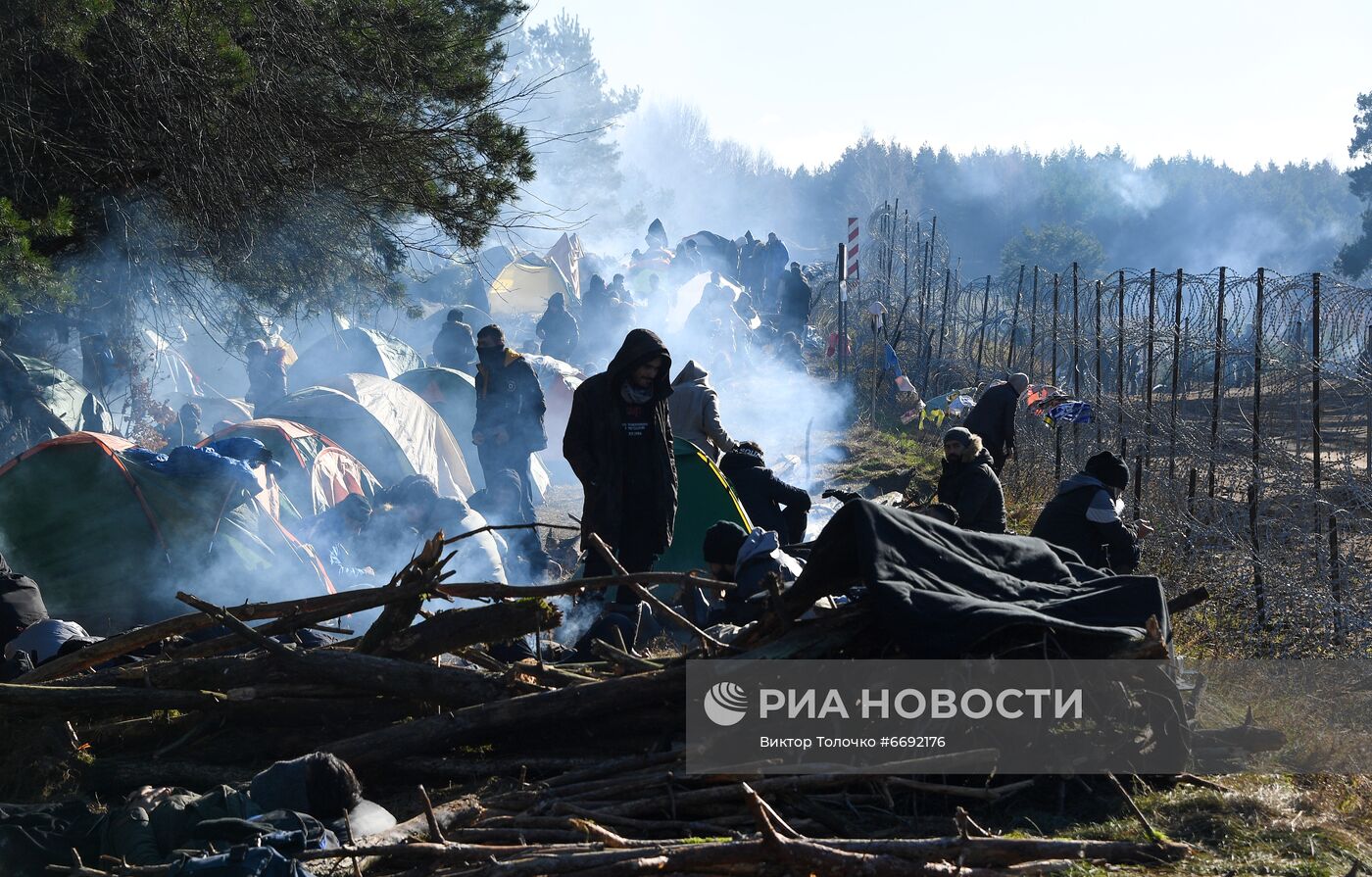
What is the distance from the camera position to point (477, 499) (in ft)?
33.3

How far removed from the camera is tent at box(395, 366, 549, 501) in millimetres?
13617

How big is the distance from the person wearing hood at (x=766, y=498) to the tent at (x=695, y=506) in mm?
206

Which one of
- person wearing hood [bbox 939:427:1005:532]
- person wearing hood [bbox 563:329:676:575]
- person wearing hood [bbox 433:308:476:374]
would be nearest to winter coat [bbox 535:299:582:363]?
person wearing hood [bbox 433:308:476:374]

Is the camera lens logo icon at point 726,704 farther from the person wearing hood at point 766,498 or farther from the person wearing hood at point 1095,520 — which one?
the person wearing hood at point 766,498

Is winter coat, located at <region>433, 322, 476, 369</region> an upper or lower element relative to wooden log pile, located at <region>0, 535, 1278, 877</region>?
upper

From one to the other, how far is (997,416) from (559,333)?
10280mm

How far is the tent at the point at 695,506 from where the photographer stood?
7621 millimetres

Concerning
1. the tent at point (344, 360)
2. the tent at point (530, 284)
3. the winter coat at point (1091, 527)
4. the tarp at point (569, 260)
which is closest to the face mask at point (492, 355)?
the winter coat at point (1091, 527)

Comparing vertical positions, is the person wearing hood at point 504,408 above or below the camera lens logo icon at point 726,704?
above

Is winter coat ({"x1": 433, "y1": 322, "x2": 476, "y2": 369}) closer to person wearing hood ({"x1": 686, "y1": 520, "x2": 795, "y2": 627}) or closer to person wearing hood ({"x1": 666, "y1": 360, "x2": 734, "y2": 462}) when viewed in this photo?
person wearing hood ({"x1": 666, "y1": 360, "x2": 734, "y2": 462})

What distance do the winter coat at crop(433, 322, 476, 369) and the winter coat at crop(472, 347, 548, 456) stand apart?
5.25m

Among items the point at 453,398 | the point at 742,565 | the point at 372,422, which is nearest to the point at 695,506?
the point at 742,565

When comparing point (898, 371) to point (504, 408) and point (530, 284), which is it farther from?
point (530, 284)

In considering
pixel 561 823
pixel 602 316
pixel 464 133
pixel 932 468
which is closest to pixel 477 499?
pixel 464 133
